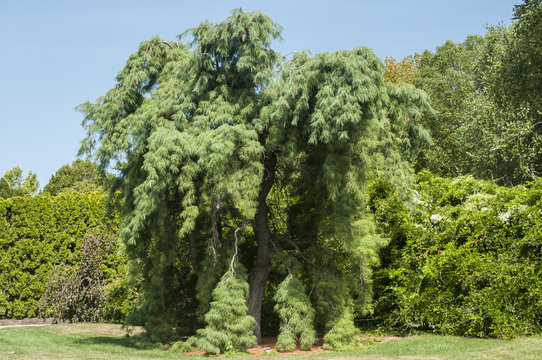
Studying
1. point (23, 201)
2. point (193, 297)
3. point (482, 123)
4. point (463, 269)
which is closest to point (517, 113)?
point (482, 123)

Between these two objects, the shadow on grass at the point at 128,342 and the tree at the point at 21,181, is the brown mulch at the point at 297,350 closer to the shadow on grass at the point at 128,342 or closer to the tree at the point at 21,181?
the shadow on grass at the point at 128,342

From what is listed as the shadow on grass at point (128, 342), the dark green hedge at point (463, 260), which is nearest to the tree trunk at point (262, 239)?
the shadow on grass at point (128, 342)

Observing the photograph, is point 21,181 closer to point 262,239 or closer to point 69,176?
point 69,176

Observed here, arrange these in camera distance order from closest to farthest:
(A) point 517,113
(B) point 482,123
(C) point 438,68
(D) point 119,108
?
(D) point 119,108
(A) point 517,113
(B) point 482,123
(C) point 438,68

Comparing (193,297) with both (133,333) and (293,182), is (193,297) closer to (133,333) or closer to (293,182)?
(133,333)

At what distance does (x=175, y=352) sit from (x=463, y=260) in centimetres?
583

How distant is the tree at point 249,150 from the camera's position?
935 centimetres

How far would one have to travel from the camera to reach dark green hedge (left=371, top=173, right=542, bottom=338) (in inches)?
358

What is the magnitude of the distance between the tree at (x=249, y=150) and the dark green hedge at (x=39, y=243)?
6.94 metres

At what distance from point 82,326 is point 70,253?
14.7 feet

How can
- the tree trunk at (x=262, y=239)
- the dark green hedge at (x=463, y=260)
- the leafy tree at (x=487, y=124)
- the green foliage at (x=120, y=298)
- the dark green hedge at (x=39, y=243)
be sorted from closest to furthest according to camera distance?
1. the dark green hedge at (x=463, y=260)
2. the tree trunk at (x=262, y=239)
3. the green foliage at (x=120, y=298)
4. the leafy tree at (x=487, y=124)
5. the dark green hedge at (x=39, y=243)

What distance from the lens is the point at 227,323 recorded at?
9.55 m

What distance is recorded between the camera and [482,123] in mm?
18906

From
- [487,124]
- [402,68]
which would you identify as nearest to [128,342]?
[487,124]
